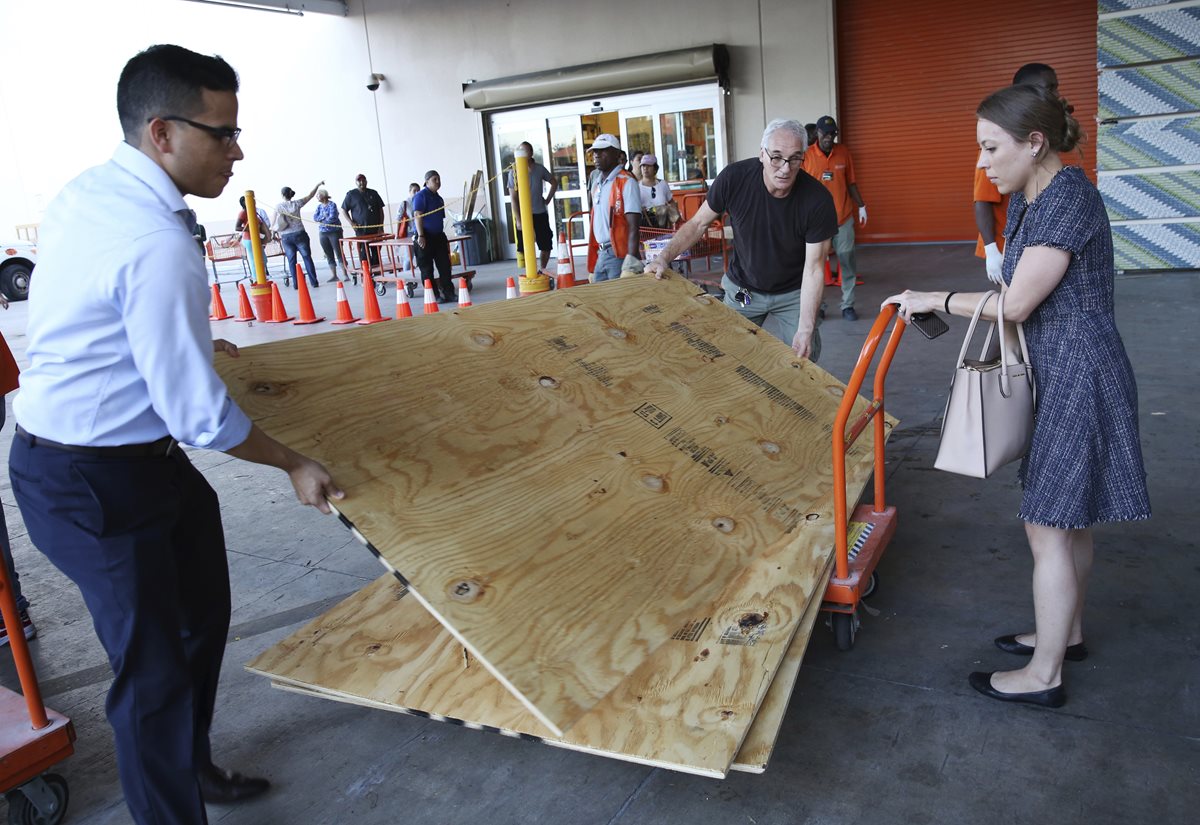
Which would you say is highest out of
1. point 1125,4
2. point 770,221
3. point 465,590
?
point 1125,4

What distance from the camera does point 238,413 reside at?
6.77ft

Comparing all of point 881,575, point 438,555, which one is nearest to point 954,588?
point 881,575

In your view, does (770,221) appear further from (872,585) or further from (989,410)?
(989,410)

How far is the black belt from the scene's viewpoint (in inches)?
83.5

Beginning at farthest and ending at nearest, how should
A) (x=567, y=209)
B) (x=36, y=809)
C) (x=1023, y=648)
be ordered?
1. (x=567, y=209)
2. (x=1023, y=648)
3. (x=36, y=809)

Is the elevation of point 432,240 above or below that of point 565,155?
below

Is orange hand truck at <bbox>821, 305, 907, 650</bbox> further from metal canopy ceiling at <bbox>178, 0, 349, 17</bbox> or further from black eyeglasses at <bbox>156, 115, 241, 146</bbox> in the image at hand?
metal canopy ceiling at <bbox>178, 0, 349, 17</bbox>

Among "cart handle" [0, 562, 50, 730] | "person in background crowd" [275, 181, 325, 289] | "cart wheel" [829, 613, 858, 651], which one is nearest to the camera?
"cart handle" [0, 562, 50, 730]

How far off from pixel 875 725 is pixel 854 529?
2.99 feet

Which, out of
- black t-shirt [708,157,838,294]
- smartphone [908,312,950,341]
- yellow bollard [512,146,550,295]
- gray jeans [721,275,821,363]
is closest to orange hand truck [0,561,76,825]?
smartphone [908,312,950,341]

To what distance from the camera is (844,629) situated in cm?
318

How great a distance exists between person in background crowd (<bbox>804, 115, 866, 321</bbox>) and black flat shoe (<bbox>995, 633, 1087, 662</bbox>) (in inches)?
255

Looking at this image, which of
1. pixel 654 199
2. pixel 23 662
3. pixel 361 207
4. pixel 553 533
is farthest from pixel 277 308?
pixel 553 533

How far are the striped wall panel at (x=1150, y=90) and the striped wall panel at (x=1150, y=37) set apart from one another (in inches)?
4.9
